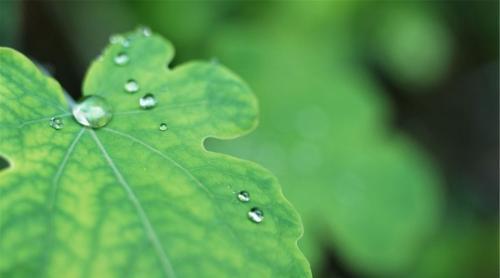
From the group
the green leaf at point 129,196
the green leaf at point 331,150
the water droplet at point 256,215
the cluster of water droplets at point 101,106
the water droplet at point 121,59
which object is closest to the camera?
the green leaf at point 129,196

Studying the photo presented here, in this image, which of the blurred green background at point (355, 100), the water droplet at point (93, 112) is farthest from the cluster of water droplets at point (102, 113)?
the blurred green background at point (355, 100)

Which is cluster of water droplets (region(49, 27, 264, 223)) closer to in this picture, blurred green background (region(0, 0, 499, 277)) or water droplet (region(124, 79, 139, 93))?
water droplet (region(124, 79, 139, 93))

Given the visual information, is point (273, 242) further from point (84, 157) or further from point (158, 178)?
point (84, 157)

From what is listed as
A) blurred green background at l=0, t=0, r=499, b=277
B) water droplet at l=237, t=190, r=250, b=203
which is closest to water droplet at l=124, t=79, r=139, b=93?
water droplet at l=237, t=190, r=250, b=203

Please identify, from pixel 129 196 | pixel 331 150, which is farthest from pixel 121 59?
pixel 331 150

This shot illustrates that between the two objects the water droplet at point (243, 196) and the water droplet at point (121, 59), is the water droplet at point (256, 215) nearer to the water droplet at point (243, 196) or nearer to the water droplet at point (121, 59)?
the water droplet at point (243, 196)

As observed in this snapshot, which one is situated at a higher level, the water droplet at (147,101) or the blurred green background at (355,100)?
the blurred green background at (355,100)
